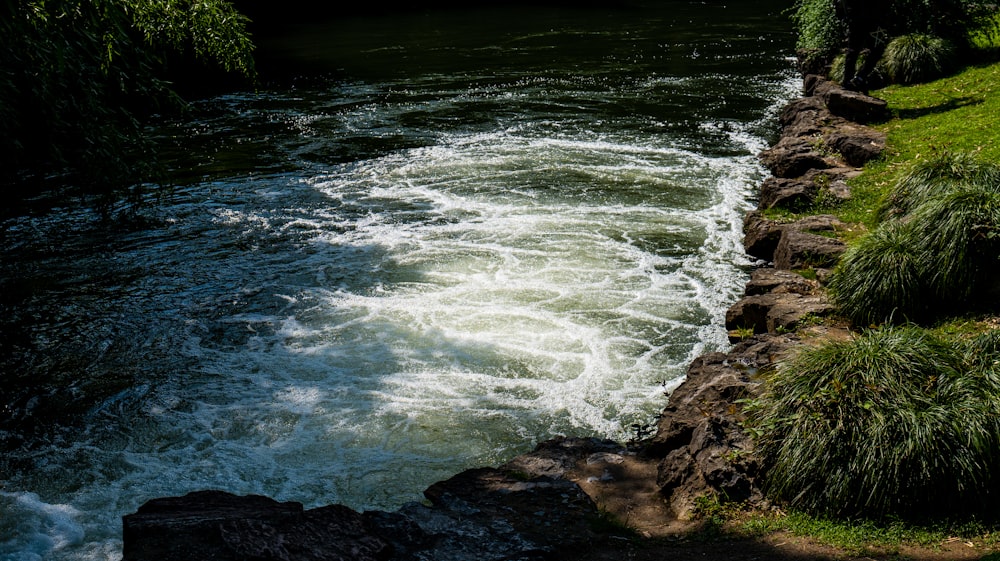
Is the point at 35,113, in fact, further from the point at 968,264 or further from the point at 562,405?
the point at 968,264

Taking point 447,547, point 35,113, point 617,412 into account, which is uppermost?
point 35,113

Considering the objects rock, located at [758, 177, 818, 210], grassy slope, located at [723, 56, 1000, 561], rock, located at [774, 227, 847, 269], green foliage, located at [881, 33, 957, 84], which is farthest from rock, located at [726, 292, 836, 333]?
green foliage, located at [881, 33, 957, 84]

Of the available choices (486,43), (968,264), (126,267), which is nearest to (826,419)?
(968,264)

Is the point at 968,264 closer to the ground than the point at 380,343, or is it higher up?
higher up

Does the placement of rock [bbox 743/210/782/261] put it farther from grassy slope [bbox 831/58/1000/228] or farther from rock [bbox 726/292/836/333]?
rock [bbox 726/292/836/333]

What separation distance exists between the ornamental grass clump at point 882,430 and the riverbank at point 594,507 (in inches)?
14.4

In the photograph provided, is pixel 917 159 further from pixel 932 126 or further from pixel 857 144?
pixel 932 126

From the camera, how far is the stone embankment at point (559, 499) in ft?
16.2

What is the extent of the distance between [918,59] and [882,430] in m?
16.0

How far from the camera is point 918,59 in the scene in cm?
1928

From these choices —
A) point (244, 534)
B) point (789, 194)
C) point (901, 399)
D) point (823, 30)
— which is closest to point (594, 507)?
point (901, 399)

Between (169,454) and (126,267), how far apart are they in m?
5.53

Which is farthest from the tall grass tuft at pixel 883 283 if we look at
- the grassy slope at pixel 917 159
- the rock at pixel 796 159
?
the rock at pixel 796 159

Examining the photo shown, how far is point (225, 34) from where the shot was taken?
11289 millimetres
